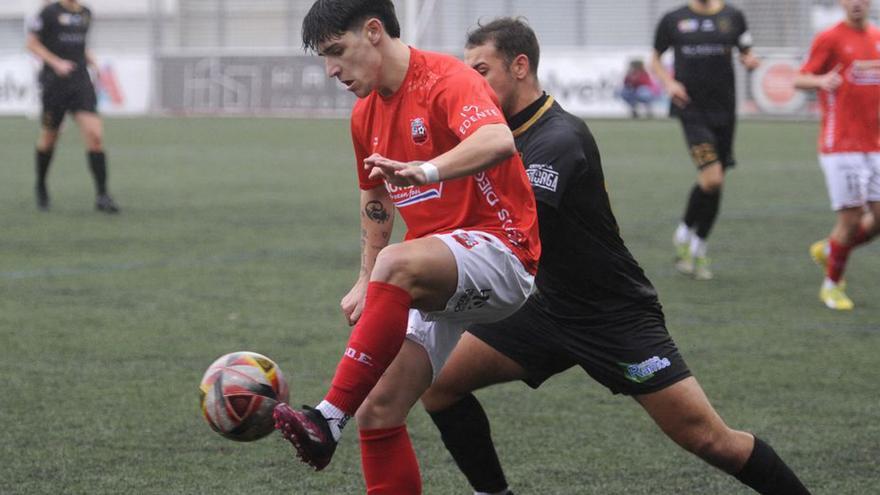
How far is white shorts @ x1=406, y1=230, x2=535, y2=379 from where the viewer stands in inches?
150

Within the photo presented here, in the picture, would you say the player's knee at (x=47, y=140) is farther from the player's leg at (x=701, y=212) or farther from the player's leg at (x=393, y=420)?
the player's leg at (x=393, y=420)

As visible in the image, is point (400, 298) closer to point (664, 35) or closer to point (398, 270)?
point (398, 270)

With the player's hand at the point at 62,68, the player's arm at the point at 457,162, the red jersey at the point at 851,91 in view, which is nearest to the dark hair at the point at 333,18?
the player's arm at the point at 457,162

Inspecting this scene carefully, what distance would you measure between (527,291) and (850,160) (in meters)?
5.49

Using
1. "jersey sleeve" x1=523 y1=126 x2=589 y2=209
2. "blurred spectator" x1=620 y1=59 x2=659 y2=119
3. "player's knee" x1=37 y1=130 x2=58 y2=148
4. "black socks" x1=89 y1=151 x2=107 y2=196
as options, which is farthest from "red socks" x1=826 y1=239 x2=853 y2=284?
"blurred spectator" x1=620 y1=59 x2=659 y2=119

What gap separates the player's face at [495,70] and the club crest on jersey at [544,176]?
338 mm

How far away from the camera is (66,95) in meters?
13.8

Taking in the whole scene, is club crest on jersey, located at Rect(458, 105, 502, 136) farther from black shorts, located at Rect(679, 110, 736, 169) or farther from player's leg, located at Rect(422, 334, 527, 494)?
black shorts, located at Rect(679, 110, 736, 169)

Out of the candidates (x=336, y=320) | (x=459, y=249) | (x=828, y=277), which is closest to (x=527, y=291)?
(x=459, y=249)

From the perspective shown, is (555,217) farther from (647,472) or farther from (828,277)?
(828,277)

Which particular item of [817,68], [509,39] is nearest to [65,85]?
[817,68]

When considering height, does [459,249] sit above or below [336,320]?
above

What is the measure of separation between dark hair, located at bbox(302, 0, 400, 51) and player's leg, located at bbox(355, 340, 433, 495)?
0.94m

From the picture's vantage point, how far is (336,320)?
26.9 ft
